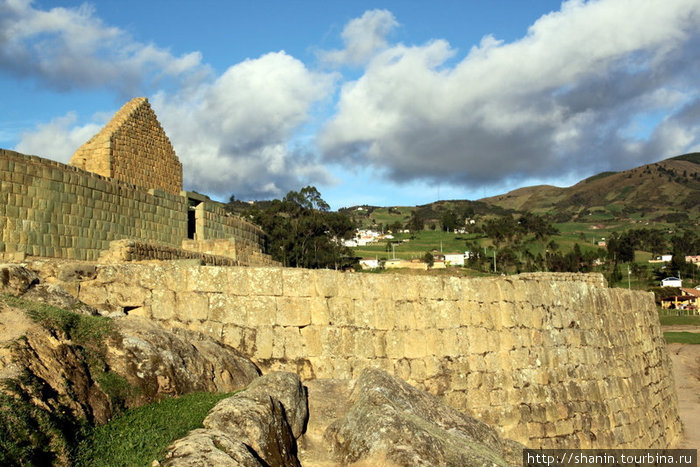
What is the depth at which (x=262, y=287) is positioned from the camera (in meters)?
10.2

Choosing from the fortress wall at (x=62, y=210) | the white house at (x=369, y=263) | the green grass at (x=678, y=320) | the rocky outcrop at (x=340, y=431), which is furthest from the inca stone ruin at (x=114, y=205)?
the white house at (x=369, y=263)

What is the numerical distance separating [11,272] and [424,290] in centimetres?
637

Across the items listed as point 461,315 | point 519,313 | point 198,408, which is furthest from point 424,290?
point 198,408

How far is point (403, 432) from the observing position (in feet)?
22.7

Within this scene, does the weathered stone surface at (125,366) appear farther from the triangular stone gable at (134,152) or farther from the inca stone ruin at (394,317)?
the triangular stone gable at (134,152)

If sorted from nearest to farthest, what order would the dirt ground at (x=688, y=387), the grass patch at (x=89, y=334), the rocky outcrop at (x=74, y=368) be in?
1. the rocky outcrop at (x=74, y=368)
2. the grass patch at (x=89, y=334)
3. the dirt ground at (x=688, y=387)

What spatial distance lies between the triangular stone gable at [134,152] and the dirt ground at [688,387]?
58.5ft

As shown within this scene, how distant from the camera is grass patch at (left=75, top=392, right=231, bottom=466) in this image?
17.8ft

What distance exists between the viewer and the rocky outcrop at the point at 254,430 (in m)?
5.50

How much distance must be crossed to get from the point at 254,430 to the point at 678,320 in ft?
208

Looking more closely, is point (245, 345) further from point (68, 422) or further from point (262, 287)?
point (68, 422)

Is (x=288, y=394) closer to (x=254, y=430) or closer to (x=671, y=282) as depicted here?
(x=254, y=430)

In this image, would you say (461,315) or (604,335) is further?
(604,335)

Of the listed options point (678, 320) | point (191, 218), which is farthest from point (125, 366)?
point (678, 320)
